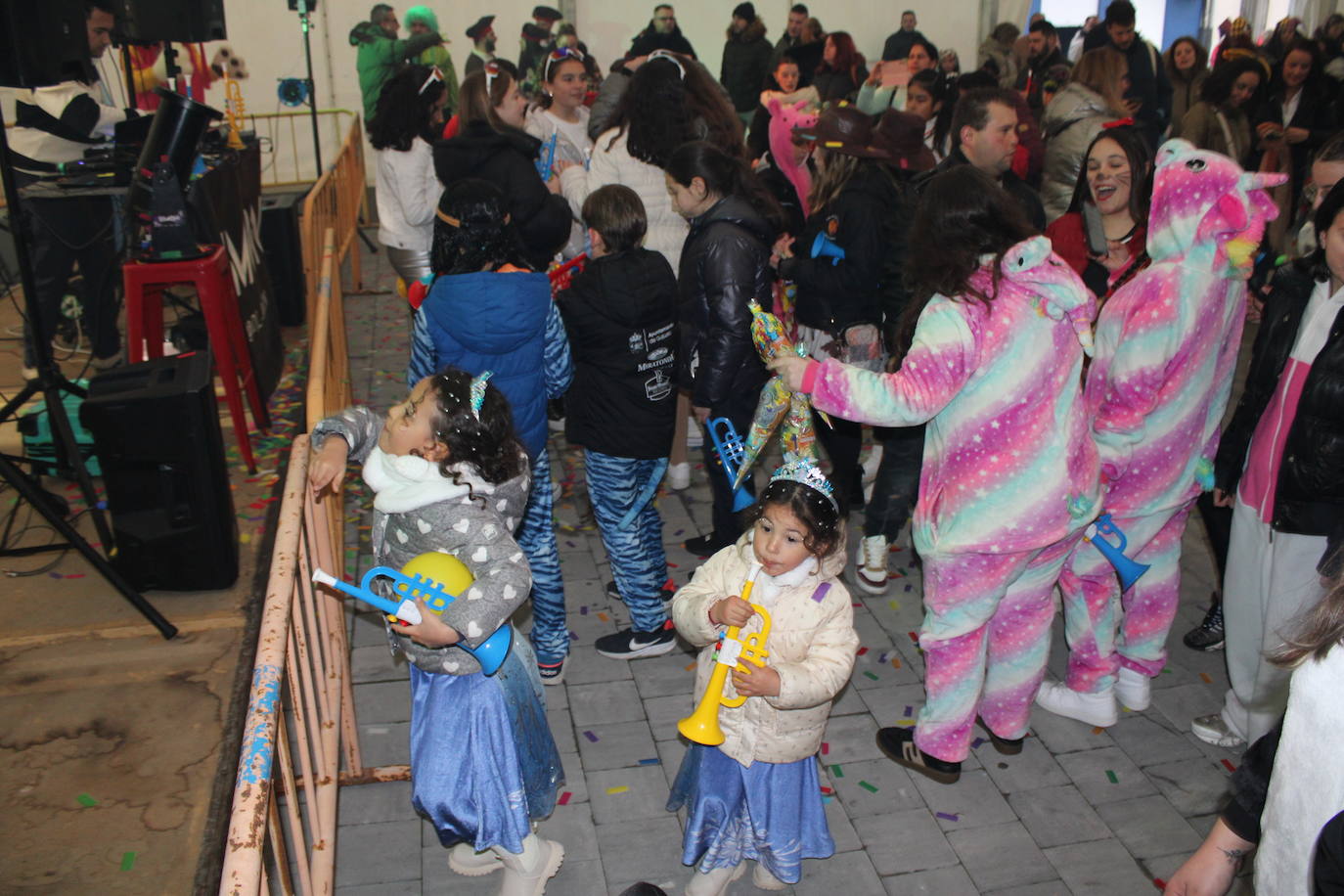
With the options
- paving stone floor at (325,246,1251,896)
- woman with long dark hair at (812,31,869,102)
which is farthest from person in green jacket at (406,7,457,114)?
paving stone floor at (325,246,1251,896)

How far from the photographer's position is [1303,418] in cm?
332

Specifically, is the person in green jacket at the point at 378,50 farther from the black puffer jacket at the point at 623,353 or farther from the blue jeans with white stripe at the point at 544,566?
the blue jeans with white stripe at the point at 544,566

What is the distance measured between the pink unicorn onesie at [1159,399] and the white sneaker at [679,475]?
2.39 meters

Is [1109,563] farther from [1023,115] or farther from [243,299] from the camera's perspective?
[243,299]

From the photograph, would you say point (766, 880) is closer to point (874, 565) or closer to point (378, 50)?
point (874, 565)

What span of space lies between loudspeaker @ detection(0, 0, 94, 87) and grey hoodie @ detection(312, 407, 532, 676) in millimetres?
3300

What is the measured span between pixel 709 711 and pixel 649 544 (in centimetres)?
168

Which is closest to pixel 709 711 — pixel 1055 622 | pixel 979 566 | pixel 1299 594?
pixel 979 566

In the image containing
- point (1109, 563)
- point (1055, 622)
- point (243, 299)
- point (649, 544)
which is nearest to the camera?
point (1109, 563)

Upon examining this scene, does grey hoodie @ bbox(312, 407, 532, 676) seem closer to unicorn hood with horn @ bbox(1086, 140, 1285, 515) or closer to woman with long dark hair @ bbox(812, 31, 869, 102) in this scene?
unicorn hood with horn @ bbox(1086, 140, 1285, 515)

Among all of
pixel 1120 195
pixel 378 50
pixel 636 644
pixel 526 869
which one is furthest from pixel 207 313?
pixel 378 50

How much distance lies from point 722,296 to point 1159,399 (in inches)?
67.0

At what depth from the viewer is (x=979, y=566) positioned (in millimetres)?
3438

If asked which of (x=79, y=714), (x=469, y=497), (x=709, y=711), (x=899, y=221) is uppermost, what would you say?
(x=899, y=221)
